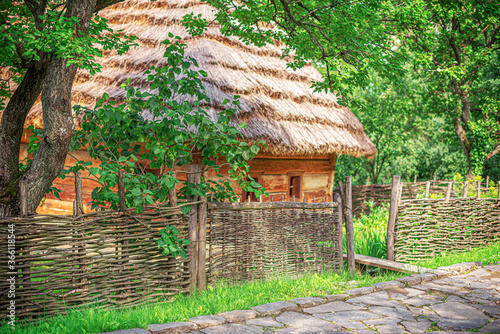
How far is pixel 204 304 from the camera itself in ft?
14.5

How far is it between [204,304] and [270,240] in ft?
4.76

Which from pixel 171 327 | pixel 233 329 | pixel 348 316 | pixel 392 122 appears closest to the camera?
pixel 171 327

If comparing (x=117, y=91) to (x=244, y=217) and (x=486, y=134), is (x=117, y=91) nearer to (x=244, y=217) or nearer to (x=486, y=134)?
(x=244, y=217)

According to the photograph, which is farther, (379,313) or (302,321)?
(379,313)

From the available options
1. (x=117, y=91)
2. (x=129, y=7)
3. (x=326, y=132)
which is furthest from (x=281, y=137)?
(x=129, y=7)

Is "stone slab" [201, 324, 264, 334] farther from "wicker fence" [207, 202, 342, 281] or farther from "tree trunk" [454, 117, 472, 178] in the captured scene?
"tree trunk" [454, 117, 472, 178]

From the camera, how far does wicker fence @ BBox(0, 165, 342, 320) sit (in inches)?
149

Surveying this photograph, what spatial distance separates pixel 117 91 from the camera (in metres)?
7.89

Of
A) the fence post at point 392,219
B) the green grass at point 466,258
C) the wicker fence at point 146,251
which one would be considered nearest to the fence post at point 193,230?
the wicker fence at point 146,251

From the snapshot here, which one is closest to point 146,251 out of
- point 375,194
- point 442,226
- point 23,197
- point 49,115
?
point 23,197

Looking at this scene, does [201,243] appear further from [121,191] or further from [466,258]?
[466,258]

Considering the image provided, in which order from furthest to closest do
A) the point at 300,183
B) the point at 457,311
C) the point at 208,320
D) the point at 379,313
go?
the point at 300,183 < the point at 457,311 < the point at 379,313 < the point at 208,320

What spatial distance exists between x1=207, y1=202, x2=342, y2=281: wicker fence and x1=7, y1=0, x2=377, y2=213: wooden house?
190 centimetres

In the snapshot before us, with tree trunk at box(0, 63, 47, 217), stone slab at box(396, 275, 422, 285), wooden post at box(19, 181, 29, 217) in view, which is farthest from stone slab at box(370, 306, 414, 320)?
tree trunk at box(0, 63, 47, 217)
